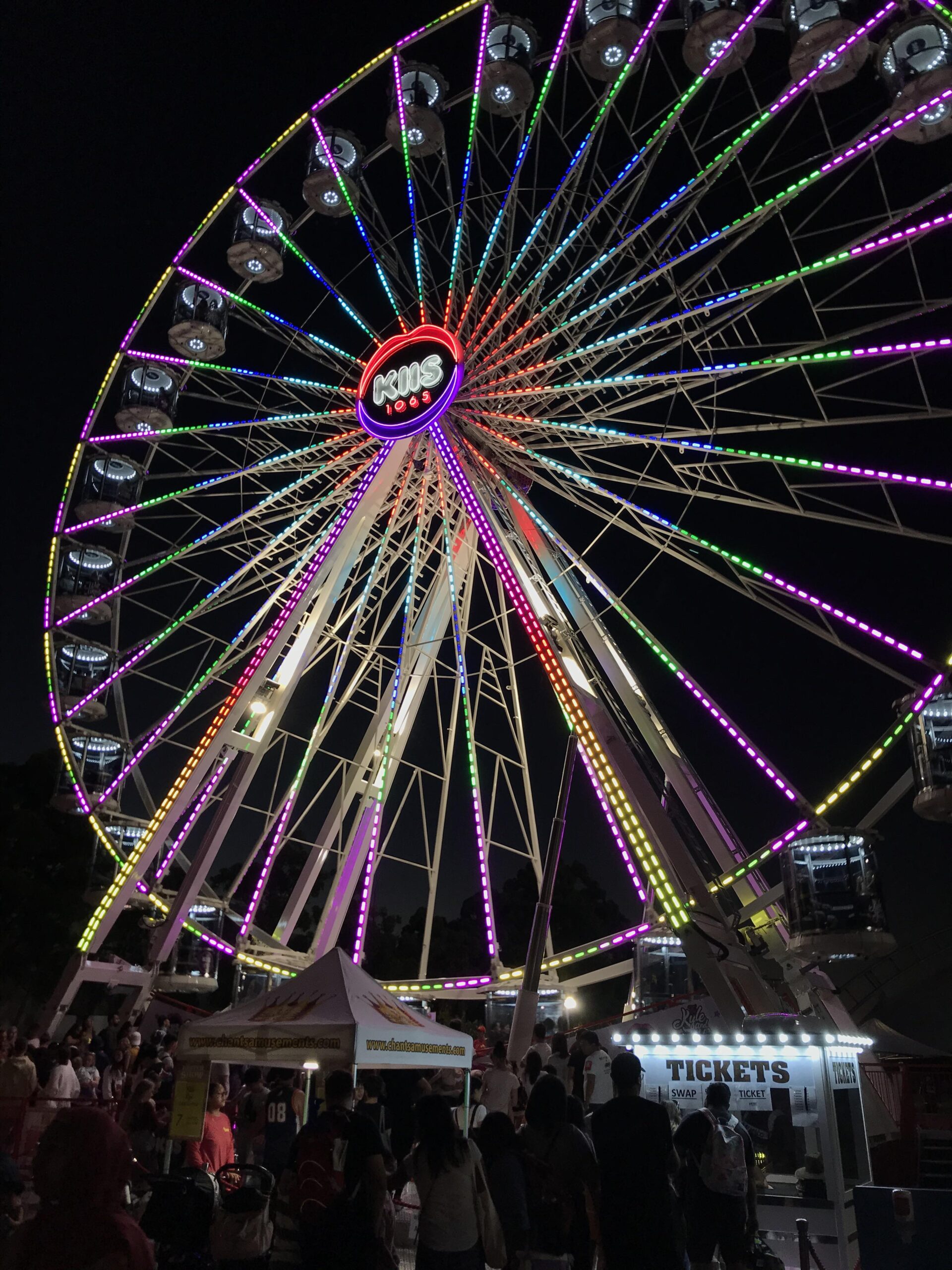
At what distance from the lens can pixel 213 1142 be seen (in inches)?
286

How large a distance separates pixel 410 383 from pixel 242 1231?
37.3 feet

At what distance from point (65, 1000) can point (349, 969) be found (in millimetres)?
8489

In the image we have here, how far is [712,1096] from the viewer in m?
5.65

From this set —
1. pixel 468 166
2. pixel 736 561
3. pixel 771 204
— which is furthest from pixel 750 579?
pixel 468 166

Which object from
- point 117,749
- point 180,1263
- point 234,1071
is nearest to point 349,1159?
point 180,1263

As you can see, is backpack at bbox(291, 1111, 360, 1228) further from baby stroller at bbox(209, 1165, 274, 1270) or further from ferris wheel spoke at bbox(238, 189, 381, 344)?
ferris wheel spoke at bbox(238, 189, 381, 344)

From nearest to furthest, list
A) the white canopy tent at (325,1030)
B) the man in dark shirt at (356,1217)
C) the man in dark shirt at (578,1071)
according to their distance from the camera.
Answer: the man in dark shirt at (356,1217)
the white canopy tent at (325,1030)
the man in dark shirt at (578,1071)

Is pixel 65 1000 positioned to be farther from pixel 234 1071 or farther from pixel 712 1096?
pixel 712 1096

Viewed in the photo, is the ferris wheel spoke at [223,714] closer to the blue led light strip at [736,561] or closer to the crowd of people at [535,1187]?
the blue led light strip at [736,561]

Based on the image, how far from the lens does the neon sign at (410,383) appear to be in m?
13.8

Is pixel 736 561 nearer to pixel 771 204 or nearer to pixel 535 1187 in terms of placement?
pixel 771 204

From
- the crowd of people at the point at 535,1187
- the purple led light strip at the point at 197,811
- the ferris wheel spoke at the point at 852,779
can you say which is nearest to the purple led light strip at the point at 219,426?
the purple led light strip at the point at 197,811

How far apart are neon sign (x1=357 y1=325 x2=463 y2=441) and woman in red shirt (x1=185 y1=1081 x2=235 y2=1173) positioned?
8.80 metres

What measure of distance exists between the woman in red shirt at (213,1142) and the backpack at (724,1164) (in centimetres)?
350
